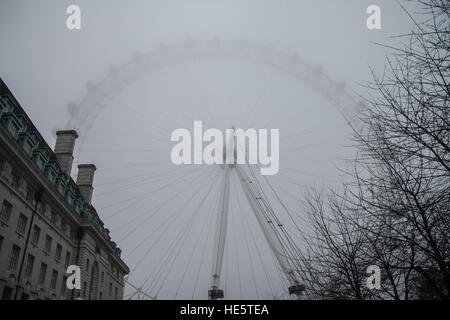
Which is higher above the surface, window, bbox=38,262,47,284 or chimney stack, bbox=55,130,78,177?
chimney stack, bbox=55,130,78,177

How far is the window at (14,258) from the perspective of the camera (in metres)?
28.9

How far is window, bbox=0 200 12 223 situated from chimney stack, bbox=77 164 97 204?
843 inches

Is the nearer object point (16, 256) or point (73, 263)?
point (16, 256)

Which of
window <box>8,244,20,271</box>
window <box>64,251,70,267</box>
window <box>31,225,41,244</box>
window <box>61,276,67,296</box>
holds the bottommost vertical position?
window <box>61,276,67,296</box>

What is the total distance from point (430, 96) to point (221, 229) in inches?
1168

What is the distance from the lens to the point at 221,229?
37906mm

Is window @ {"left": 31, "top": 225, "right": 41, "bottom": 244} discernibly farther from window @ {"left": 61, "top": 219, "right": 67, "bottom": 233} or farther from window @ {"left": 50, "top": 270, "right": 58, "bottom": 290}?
window @ {"left": 61, "top": 219, "right": 67, "bottom": 233}

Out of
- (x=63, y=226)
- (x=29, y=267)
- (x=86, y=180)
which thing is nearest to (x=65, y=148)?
(x=86, y=180)

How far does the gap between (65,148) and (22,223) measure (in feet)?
57.8

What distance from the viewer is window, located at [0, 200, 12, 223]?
27.8m

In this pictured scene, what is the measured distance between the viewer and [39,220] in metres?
33.8

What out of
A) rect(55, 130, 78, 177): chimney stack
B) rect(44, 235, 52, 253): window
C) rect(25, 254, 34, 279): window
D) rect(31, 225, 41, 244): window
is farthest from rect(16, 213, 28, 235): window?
rect(55, 130, 78, 177): chimney stack
